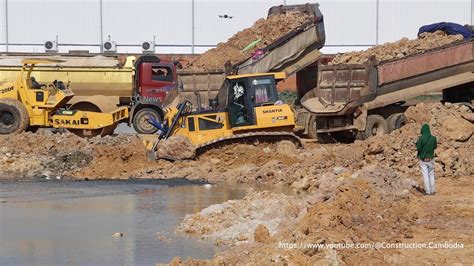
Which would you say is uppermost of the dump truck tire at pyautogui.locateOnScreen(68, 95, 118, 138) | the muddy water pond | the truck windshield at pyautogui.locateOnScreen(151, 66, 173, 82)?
the truck windshield at pyautogui.locateOnScreen(151, 66, 173, 82)

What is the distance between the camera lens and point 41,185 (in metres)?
21.3

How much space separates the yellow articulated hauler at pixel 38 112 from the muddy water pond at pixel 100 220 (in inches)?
230

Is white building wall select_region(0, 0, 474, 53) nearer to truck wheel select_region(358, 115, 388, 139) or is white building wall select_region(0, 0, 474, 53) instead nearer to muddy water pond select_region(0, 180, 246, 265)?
truck wheel select_region(358, 115, 388, 139)

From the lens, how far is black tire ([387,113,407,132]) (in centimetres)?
2619

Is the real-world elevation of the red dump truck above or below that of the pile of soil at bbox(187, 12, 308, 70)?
below

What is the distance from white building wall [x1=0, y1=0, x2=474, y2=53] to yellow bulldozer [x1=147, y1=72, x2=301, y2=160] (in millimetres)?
26956

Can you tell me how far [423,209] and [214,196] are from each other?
4.93 meters

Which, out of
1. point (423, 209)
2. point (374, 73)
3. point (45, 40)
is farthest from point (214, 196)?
point (45, 40)

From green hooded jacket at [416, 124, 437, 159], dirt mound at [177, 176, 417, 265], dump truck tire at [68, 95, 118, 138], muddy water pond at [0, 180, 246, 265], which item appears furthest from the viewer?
dump truck tire at [68, 95, 118, 138]

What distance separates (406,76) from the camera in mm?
25750

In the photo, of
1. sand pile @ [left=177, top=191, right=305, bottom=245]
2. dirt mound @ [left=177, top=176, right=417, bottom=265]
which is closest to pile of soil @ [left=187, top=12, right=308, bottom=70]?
dirt mound @ [left=177, top=176, right=417, bottom=265]

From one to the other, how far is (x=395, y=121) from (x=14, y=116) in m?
10.9

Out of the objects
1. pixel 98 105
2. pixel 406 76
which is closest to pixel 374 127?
pixel 406 76

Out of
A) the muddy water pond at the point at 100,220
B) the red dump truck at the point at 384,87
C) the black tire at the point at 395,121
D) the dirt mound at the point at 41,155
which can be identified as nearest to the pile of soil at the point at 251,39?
the red dump truck at the point at 384,87
